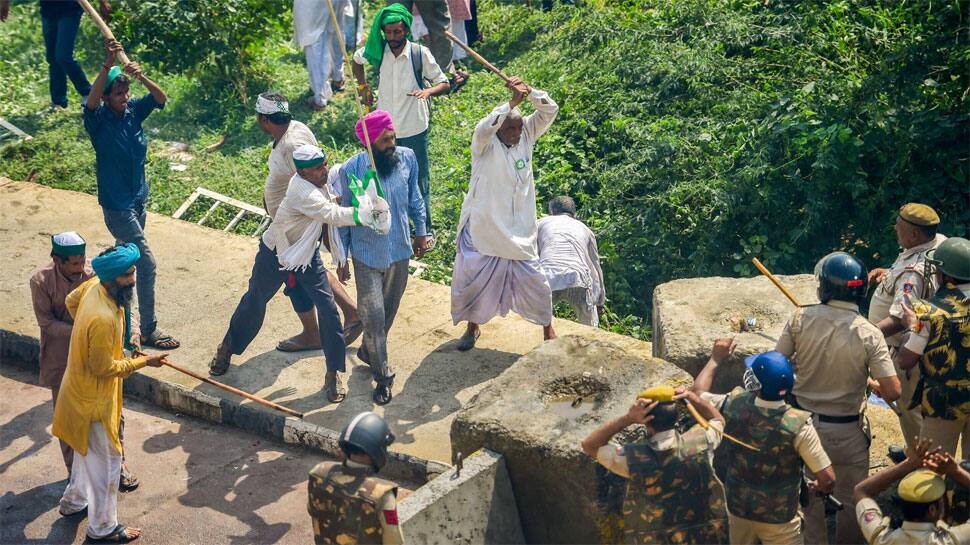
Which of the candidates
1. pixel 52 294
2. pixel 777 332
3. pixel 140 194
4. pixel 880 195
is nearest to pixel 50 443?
pixel 52 294

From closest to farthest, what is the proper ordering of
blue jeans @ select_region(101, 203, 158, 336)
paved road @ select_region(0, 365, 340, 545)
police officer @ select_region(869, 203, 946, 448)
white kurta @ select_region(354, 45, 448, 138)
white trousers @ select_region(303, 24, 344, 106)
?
police officer @ select_region(869, 203, 946, 448)
paved road @ select_region(0, 365, 340, 545)
blue jeans @ select_region(101, 203, 158, 336)
white kurta @ select_region(354, 45, 448, 138)
white trousers @ select_region(303, 24, 344, 106)

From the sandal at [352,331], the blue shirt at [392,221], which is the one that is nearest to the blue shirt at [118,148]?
the blue shirt at [392,221]

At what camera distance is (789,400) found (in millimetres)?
4816

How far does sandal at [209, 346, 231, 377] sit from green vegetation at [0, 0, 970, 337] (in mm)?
2235

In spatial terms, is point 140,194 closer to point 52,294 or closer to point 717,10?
point 52,294

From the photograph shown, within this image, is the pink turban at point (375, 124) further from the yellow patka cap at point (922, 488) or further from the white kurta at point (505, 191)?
the yellow patka cap at point (922, 488)

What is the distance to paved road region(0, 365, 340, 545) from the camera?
585cm

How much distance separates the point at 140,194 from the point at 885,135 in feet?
18.7

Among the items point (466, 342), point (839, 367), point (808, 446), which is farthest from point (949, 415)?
point (466, 342)

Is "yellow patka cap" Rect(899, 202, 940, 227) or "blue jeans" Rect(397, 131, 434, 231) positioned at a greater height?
"yellow patka cap" Rect(899, 202, 940, 227)

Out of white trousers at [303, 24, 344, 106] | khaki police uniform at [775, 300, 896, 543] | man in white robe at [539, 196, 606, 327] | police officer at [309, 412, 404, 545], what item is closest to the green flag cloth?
man in white robe at [539, 196, 606, 327]

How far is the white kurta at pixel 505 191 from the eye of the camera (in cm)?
696

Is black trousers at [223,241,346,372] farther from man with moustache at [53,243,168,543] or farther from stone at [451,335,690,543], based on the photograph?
stone at [451,335,690,543]

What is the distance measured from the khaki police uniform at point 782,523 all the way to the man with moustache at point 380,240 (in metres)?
2.55
